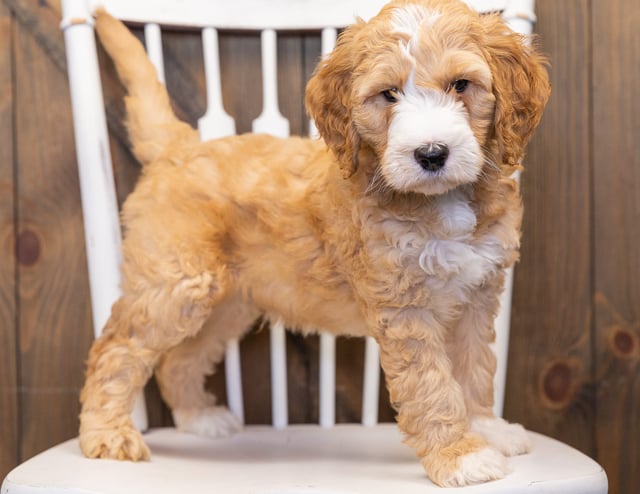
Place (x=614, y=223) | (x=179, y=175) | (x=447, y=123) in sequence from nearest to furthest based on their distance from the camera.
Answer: (x=447, y=123)
(x=179, y=175)
(x=614, y=223)

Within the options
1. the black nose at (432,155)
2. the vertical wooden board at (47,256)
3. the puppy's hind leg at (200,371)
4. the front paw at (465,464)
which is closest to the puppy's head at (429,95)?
the black nose at (432,155)

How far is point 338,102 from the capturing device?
1203 millimetres

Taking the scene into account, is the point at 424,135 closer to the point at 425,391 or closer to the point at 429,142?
the point at 429,142

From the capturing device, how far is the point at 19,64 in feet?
5.80

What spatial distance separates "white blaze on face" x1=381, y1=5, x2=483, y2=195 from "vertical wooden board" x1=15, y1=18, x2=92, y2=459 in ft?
3.04

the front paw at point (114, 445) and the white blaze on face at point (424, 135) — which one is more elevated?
the white blaze on face at point (424, 135)

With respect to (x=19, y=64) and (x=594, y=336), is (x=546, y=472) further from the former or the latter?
(x=19, y=64)

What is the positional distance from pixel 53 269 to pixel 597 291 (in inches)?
46.3

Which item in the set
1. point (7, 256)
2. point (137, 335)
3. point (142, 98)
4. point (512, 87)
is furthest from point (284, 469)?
point (7, 256)

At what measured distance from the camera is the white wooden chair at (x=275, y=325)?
4.24ft

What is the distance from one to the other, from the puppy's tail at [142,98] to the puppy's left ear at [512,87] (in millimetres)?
633

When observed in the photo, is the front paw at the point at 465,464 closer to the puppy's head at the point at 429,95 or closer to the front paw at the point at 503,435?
the front paw at the point at 503,435

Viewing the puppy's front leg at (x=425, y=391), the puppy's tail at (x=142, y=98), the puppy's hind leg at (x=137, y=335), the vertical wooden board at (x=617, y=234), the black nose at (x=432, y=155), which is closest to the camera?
the black nose at (x=432, y=155)

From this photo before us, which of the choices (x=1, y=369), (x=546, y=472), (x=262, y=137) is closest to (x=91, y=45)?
(x=262, y=137)
